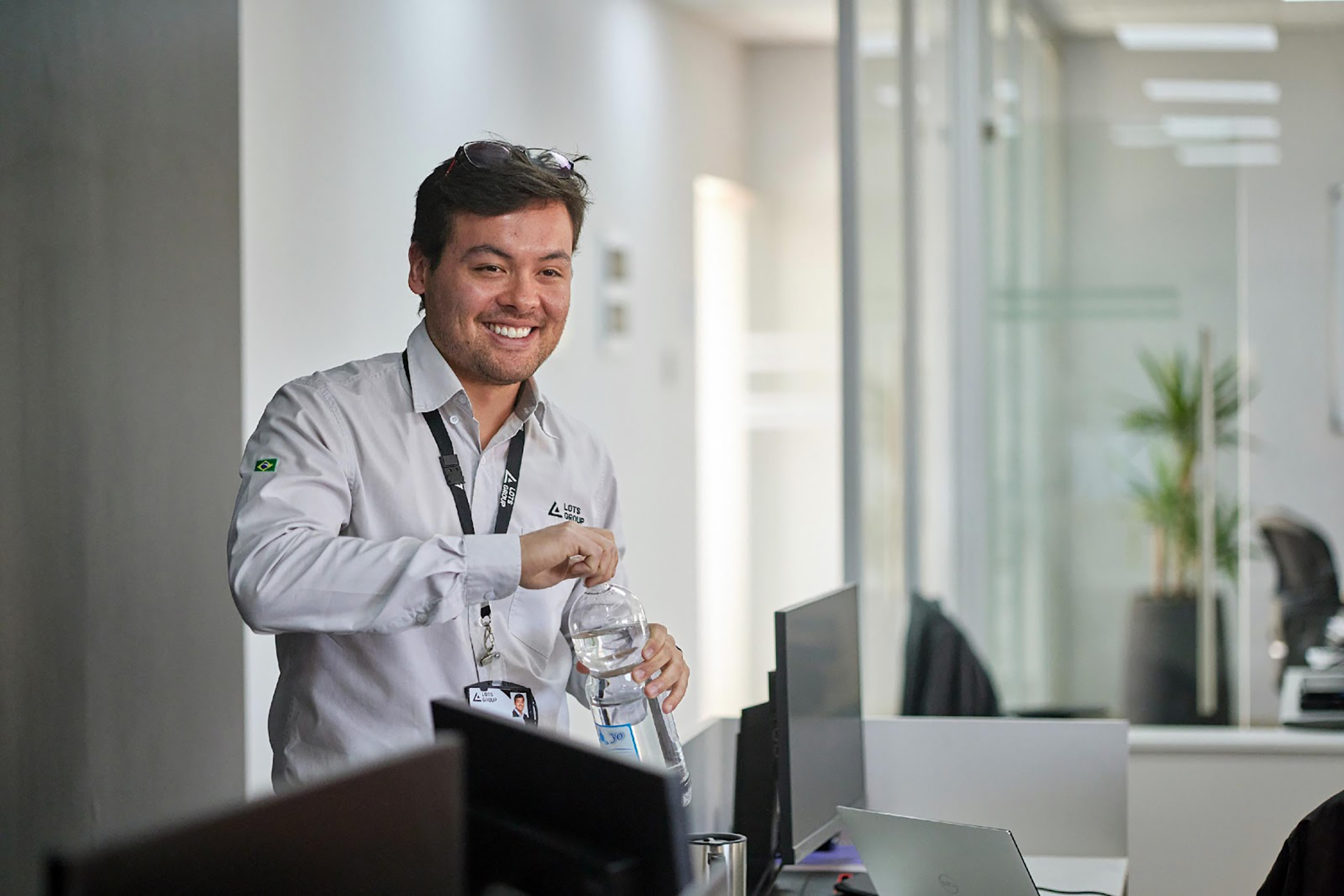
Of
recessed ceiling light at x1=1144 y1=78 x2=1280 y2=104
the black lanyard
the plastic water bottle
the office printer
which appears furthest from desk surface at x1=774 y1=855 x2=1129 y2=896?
recessed ceiling light at x1=1144 y1=78 x2=1280 y2=104

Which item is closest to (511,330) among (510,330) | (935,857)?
(510,330)

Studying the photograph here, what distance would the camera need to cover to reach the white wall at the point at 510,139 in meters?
2.62

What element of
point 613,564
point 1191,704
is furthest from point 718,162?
point 613,564

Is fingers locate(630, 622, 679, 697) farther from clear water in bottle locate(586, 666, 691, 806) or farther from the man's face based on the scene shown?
the man's face

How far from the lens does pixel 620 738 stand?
1757 millimetres

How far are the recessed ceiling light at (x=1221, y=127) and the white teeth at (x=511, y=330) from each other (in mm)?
4033

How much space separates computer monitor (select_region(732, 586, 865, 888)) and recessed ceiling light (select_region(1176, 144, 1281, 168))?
351 cm

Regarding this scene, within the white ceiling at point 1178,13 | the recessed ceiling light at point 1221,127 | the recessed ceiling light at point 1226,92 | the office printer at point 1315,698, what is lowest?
the office printer at point 1315,698

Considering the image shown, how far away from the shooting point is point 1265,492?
546cm

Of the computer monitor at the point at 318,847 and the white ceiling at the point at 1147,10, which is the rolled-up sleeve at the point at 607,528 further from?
the white ceiling at the point at 1147,10

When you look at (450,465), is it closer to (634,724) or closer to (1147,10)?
(634,724)

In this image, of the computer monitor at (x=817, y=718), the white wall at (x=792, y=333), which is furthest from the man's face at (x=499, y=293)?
the white wall at (x=792, y=333)

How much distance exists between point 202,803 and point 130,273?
878mm

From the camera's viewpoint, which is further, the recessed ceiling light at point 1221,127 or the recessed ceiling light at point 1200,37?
the recessed ceiling light at point 1200,37
